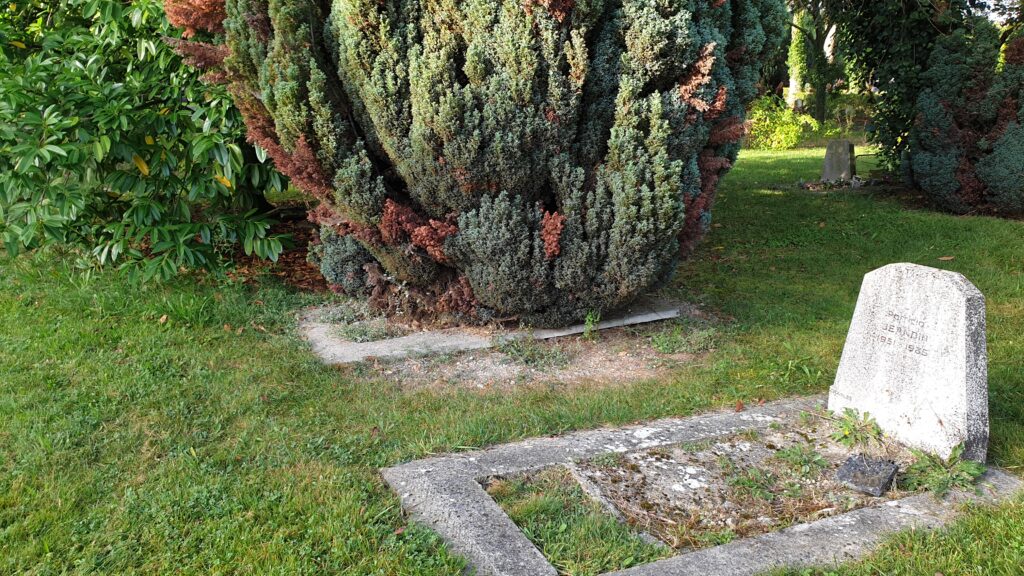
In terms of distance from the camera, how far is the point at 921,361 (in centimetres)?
367

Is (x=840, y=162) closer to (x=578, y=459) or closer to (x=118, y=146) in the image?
(x=578, y=459)

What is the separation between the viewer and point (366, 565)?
2.85 m

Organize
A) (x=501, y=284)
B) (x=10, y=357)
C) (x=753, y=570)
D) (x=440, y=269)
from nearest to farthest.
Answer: (x=753, y=570) → (x=10, y=357) → (x=501, y=284) → (x=440, y=269)

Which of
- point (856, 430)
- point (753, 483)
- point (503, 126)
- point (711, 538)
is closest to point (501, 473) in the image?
point (711, 538)

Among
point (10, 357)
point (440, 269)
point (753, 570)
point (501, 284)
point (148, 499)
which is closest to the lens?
point (753, 570)

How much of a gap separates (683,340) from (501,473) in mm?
2383

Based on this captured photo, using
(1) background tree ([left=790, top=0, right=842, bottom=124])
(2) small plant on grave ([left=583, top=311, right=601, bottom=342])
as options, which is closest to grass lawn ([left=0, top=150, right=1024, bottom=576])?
(2) small plant on grave ([left=583, top=311, right=601, bottom=342])

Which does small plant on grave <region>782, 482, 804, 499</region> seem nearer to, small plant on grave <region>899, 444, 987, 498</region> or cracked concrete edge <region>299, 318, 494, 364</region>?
small plant on grave <region>899, 444, 987, 498</region>

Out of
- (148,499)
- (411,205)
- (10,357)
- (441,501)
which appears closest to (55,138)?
(10,357)

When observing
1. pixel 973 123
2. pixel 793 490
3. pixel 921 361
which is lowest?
pixel 793 490

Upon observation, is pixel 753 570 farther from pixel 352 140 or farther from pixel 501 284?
pixel 352 140

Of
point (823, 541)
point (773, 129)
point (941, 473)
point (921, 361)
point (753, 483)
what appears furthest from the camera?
point (773, 129)

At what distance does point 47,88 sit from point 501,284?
11.5 feet

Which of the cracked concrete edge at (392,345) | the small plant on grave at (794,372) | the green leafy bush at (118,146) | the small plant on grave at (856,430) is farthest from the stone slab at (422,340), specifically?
the small plant on grave at (856,430)
